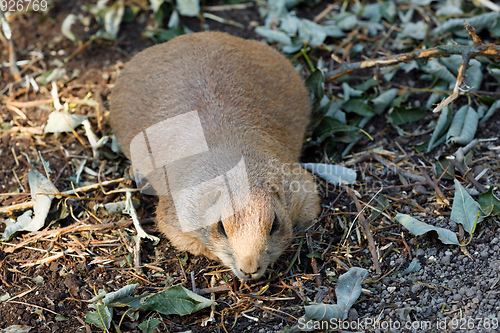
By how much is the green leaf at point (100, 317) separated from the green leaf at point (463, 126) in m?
3.89

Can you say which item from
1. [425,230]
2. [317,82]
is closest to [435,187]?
[425,230]

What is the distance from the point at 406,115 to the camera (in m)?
5.55

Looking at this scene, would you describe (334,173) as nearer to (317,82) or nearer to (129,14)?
(317,82)

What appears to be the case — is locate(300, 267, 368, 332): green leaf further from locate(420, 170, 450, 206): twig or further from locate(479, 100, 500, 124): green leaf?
locate(479, 100, 500, 124): green leaf

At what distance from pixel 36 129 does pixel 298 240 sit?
3.63m

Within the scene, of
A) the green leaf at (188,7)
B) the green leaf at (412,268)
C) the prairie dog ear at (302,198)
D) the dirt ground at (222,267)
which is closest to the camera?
the dirt ground at (222,267)

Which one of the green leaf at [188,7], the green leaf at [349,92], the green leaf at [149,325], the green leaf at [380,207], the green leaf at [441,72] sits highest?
the green leaf at [188,7]

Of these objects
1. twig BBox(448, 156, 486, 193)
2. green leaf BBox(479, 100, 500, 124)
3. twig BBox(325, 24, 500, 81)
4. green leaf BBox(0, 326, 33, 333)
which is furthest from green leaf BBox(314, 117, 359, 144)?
green leaf BBox(0, 326, 33, 333)

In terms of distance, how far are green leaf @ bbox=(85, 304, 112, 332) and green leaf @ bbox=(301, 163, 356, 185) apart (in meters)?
2.61


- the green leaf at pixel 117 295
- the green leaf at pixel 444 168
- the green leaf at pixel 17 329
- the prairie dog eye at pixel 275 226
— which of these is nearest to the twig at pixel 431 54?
the green leaf at pixel 444 168

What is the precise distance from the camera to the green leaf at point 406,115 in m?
5.53

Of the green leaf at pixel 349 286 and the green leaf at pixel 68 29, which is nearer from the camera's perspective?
the green leaf at pixel 349 286

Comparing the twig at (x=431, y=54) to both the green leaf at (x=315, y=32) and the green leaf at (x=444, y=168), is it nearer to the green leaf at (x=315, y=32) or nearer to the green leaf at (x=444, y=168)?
the green leaf at (x=315, y=32)

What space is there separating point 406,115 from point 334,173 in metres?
1.31
